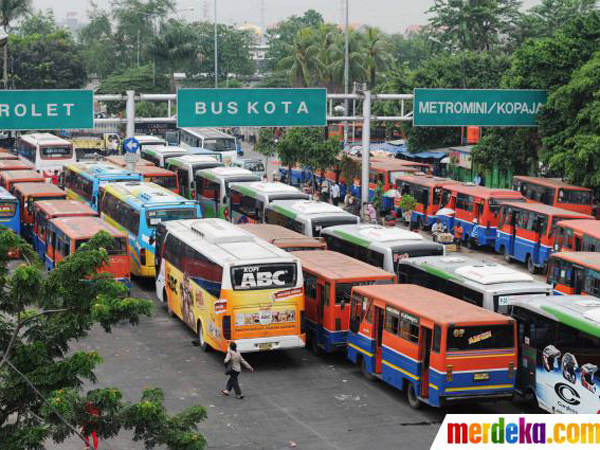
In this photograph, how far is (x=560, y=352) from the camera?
18.1 meters

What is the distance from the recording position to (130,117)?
34750 mm

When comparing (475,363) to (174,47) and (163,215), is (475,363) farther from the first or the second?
(174,47)

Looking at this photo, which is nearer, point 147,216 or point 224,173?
point 147,216

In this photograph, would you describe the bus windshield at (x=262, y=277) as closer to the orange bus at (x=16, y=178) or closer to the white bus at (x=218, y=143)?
the orange bus at (x=16, y=178)

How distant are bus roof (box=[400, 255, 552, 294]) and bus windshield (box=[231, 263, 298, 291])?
3.44 meters

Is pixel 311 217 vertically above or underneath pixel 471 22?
underneath

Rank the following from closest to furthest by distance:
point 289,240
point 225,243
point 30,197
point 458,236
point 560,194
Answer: point 225,243
point 289,240
point 30,197
point 458,236
point 560,194

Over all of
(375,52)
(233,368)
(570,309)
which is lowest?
(233,368)

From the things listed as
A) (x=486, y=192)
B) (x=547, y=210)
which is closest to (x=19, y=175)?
(x=486, y=192)

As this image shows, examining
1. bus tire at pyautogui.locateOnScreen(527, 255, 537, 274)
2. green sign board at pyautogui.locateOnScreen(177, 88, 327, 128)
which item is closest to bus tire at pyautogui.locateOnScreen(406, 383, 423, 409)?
bus tire at pyautogui.locateOnScreen(527, 255, 537, 274)

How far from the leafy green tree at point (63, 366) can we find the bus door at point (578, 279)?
14345 millimetres

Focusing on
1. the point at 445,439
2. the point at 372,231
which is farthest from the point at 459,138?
the point at 445,439

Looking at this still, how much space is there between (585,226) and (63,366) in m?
19.7

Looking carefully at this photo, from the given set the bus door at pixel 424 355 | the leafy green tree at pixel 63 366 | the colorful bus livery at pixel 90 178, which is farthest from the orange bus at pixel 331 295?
the colorful bus livery at pixel 90 178
